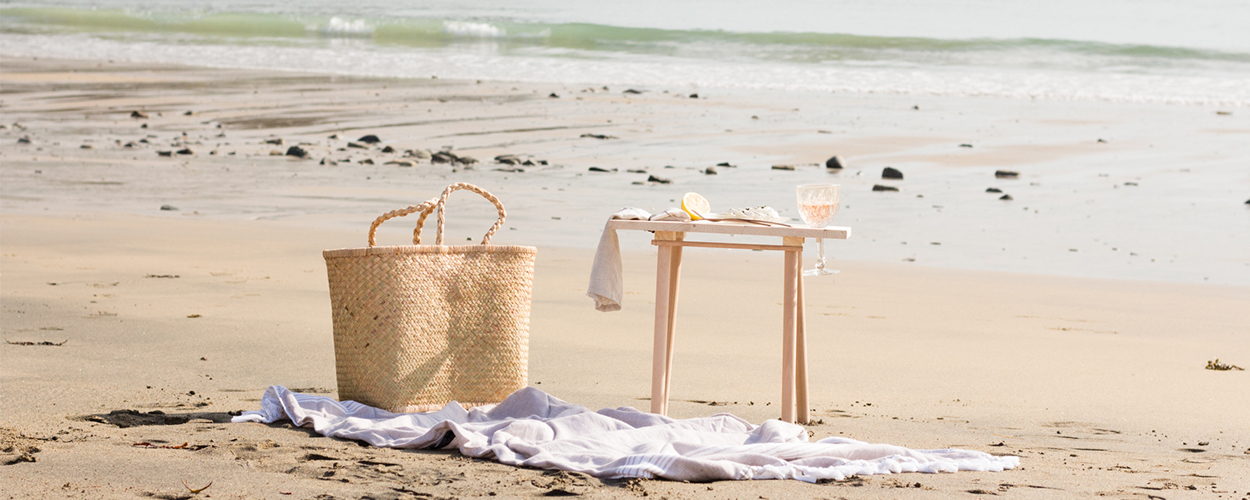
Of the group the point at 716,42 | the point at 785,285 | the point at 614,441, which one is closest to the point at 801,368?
the point at 785,285

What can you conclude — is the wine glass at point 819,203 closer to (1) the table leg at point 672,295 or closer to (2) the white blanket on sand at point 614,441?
(1) the table leg at point 672,295

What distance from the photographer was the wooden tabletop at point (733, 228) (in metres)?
4.58

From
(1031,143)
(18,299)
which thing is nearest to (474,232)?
(18,299)

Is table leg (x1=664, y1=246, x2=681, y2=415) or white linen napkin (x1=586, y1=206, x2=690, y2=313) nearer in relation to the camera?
white linen napkin (x1=586, y1=206, x2=690, y2=313)

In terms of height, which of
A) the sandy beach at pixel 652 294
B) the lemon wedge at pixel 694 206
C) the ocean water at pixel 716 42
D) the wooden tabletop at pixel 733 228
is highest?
the ocean water at pixel 716 42

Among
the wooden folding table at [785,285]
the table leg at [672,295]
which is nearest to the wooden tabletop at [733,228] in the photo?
the wooden folding table at [785,285]

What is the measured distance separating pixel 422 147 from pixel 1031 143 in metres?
8.32

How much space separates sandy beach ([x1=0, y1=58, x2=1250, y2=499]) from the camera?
3.99m

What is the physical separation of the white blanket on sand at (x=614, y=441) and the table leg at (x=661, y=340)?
0.59ft

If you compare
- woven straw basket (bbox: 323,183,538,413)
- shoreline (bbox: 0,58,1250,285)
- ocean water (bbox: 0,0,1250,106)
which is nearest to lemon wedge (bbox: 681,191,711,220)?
woven straw basket (bbox: 323,183,538,413)

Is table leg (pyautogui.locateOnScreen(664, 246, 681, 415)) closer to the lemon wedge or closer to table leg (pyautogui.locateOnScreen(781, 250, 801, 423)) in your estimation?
the lemon wedge

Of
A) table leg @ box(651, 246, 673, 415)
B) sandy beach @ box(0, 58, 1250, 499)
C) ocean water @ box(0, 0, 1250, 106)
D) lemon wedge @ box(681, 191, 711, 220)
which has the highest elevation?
ocean water @ box(0, 0, 1250, 106)

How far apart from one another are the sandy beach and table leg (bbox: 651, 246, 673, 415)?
0.34 metres

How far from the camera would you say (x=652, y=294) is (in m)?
7.81
